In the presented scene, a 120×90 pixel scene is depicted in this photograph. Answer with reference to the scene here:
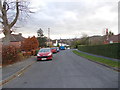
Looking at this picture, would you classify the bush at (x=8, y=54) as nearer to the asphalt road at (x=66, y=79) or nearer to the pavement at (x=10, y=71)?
the pavement at (x=10, y=71)

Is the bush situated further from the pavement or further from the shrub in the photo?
the shrub

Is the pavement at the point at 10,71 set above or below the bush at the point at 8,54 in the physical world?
below

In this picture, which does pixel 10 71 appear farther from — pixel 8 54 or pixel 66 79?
pixel 66 79

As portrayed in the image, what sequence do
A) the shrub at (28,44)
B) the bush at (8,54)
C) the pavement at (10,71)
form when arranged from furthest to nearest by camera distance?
the shrub at (28,44) < the bush at (8,54) < the pavement at (10,71)

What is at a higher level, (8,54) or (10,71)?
(8,54)

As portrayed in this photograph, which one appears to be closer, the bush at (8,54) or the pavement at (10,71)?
the pavement at (10,71)

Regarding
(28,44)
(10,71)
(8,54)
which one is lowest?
(10,71)

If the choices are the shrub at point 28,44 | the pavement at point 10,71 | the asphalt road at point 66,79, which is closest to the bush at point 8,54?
the pavement at point 10,71

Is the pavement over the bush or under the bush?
under

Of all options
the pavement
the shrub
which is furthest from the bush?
the shrub

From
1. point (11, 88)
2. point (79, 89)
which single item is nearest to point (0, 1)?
point (11, 88)

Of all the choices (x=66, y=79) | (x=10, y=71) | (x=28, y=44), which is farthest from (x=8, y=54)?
(x=28, y=44)

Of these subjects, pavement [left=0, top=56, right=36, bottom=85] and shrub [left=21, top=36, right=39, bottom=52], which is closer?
pavement [left=0, top=56, right=36, bottom=85]

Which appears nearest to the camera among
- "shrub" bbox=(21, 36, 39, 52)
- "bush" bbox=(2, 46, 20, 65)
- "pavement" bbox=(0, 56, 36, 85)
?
"pavement" bbox=(0, 56, 36, 85)
